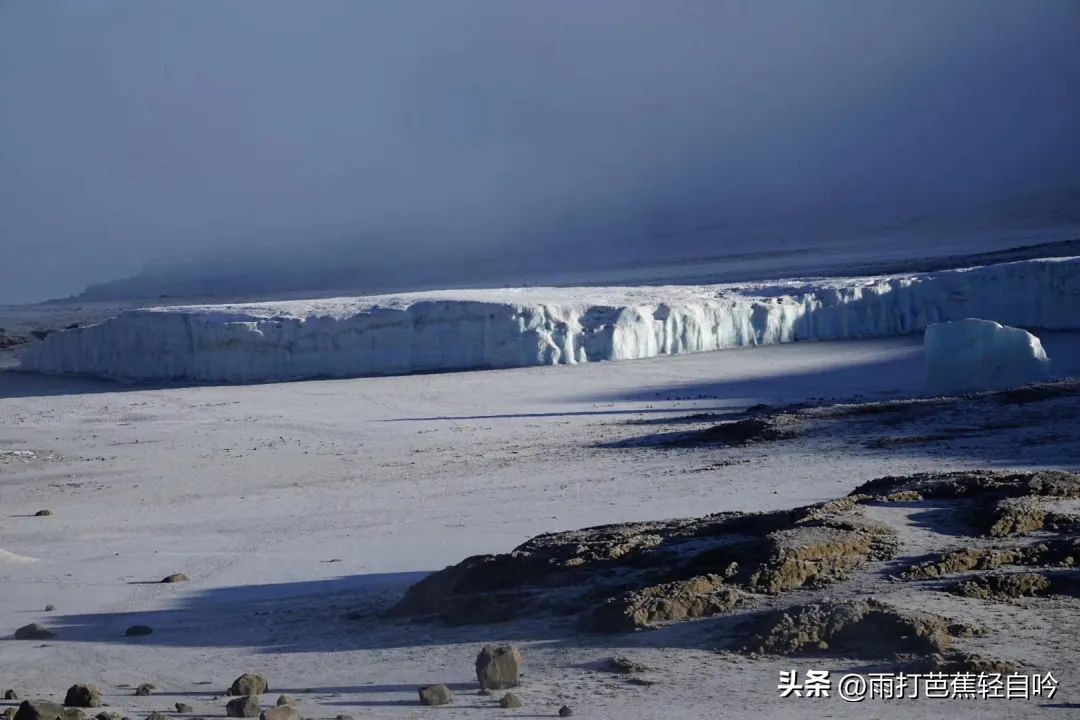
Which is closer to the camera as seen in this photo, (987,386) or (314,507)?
(314,507)

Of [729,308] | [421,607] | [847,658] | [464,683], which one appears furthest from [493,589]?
[729,308]

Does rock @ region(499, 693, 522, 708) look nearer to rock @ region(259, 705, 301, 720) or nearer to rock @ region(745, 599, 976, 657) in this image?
rock @ region(259, 705, 301, 720)

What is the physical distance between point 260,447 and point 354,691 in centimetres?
851

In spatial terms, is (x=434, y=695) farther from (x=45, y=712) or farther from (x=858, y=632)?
(x=858, y=632)

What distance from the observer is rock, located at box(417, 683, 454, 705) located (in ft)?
15.5

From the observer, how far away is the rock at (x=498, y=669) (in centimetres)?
481

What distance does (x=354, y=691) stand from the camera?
5055 mm

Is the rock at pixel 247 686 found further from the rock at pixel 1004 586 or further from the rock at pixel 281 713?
the rock at pixel 1004 586

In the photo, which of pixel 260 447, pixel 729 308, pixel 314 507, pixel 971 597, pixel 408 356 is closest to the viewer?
pixel 971 597

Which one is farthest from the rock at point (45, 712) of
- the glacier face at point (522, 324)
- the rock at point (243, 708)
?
the glacier face at point (522, 324)

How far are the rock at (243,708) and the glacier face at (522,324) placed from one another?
47.1ft

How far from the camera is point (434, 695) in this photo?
15.5 ft

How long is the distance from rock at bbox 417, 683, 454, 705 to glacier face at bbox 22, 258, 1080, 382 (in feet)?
46.8

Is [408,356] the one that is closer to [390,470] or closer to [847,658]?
[390,470]
